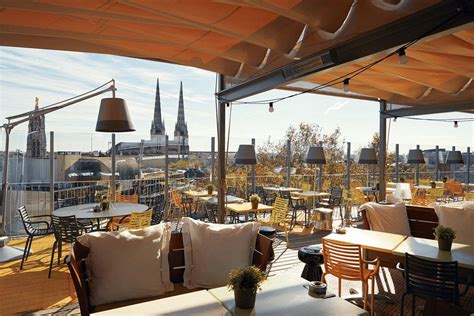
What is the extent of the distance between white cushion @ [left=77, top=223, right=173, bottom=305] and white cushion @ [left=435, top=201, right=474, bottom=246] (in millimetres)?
3864

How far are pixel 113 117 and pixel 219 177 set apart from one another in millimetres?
2793

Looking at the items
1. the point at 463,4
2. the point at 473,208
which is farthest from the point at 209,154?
the point at 463,4

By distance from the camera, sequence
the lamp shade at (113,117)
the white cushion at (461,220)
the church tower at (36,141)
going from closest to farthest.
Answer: the white cushion at (461,220)
the lamp shade at (113,117)
the church tower at (36,141)

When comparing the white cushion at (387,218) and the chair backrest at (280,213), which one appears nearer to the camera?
the white cushion at (387,218)

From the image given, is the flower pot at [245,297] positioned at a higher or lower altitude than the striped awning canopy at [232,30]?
lower

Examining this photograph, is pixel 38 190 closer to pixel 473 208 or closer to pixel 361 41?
pixel 361 41

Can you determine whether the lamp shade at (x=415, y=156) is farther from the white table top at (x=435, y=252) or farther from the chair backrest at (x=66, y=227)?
the chair backrest at (x=66, y=227)

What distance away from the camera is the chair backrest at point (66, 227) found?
4.48m

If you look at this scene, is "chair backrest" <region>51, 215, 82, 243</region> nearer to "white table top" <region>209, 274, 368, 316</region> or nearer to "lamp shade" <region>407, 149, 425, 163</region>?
"white table top" <region>209, 274, 368, 316</region>

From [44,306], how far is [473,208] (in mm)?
5539

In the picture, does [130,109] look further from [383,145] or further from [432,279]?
[383,145]

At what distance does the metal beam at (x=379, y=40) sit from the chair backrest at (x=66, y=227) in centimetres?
367

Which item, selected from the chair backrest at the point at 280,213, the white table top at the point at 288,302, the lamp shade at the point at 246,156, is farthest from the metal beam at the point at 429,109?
the white table top at the point at 288,302

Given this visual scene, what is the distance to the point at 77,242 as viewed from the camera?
9.30 ft
